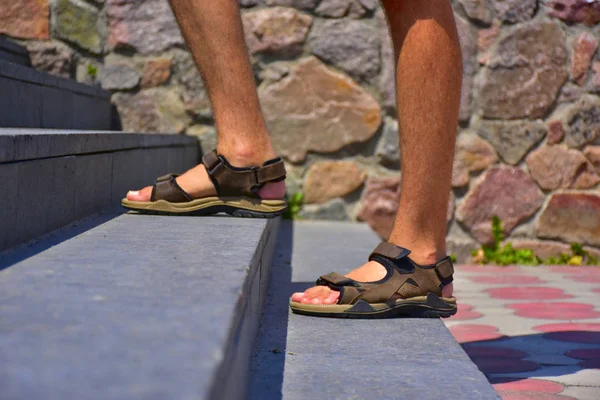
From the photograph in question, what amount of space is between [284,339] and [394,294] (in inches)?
10.1

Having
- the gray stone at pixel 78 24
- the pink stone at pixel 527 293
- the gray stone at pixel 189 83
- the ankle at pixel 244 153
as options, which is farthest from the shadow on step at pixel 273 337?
the gray stone at pixel 78 24

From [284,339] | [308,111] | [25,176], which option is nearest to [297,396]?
[284,339]

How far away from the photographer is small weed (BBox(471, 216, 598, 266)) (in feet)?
12.1

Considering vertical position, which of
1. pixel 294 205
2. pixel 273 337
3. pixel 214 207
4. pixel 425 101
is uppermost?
pixel 425 101

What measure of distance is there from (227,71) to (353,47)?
1984 millimetres

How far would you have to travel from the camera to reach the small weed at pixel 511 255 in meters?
3.68

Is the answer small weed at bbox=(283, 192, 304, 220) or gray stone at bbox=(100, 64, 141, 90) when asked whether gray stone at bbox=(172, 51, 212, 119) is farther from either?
small weed at bbox=(283, 192, 304, 220)

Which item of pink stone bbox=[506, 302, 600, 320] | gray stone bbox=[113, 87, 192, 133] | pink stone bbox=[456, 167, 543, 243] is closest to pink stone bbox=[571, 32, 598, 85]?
pink stone bbox=[456, 167, 543, 243]

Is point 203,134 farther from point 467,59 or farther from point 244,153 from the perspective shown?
point 244,153

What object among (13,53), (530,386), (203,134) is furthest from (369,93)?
(530,386)

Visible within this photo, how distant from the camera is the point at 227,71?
1695 mm

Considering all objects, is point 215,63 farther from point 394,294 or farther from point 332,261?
point 332,261

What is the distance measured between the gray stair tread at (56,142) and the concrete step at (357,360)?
528 millimetres

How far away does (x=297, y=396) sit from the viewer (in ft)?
3.71
